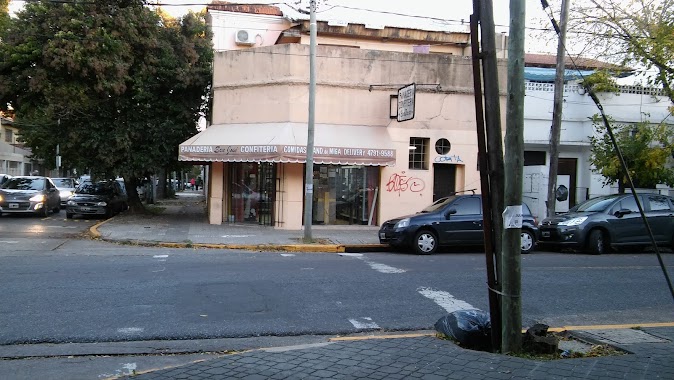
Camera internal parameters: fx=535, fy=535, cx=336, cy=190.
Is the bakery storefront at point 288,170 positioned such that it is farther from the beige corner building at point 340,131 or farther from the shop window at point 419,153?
the shop window at point 419,153

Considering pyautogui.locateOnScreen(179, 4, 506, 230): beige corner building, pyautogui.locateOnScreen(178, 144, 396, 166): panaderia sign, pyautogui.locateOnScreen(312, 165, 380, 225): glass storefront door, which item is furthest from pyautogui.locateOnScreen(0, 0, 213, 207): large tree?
pyautogui.locateOnScreen(312, 165, 380, 225): glass storefront door


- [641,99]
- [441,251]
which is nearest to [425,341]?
[441,251]

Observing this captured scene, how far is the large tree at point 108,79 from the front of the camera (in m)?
17.8

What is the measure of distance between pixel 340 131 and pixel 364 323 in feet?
38.6

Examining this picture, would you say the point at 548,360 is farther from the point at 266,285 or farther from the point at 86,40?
the point at 86,40

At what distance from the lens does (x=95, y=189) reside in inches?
931

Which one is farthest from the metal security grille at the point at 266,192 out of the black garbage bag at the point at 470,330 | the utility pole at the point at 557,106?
the black garbage bag at the point at 470,330

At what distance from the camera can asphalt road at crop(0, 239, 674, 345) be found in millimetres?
6648

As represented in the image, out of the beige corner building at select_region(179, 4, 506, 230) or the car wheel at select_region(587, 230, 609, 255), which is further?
the beige corner building at select_region(179, 4, 506, 230)

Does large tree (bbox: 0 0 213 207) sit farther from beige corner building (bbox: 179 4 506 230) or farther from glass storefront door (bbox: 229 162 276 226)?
glass storefront door (bbox: 229 162 276 226)

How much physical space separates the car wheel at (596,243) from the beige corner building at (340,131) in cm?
568

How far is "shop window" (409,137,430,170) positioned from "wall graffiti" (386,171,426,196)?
0.59 meters

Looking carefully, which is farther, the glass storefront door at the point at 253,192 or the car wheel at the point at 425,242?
the glass storefront door at the point at 253,192

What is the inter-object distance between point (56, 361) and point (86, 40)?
1501 centimetres
